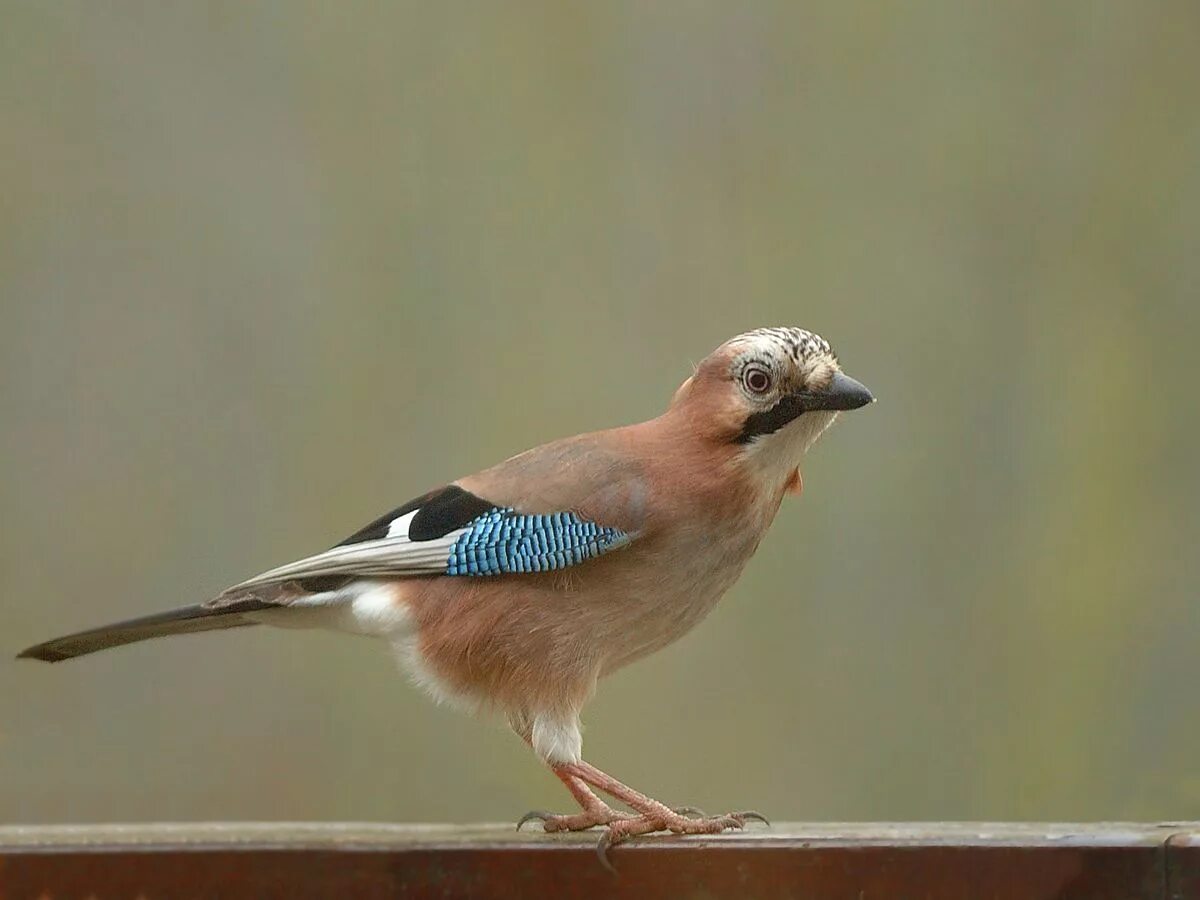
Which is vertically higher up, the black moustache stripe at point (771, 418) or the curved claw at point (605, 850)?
the black moustache stripe at point (771, 418)

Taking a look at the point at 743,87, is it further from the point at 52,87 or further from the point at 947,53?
the point at 52,87

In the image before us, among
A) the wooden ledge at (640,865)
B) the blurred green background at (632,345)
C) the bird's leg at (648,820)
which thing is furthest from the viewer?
the blurred green background at (632,345)

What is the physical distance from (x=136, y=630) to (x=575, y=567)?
0.62 metres

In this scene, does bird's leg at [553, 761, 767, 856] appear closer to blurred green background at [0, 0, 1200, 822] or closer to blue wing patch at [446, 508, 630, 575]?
blue wing patch at [446, 508, 630, 575]

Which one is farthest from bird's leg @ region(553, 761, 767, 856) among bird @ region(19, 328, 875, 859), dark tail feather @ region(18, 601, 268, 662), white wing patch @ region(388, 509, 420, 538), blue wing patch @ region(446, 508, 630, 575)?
dark tail feather @ region(18, 601, 268, 662)

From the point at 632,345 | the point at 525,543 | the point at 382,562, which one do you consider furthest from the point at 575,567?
the point at 632,345

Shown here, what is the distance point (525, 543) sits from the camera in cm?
219

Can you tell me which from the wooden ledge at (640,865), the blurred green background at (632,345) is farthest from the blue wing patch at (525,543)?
the blurred green background at (632,345)

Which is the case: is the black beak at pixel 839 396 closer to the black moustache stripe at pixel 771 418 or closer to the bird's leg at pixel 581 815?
the black moustache stripe at pixel 771 418

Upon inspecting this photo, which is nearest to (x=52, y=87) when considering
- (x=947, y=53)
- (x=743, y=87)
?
(x=743, y=87)

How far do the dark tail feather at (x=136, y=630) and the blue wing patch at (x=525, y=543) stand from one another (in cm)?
31

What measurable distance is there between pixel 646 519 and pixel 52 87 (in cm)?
247

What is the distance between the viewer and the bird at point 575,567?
2168mm

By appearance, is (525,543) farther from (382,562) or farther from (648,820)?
(648,820)
